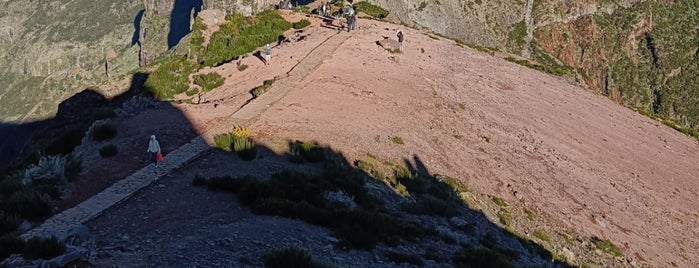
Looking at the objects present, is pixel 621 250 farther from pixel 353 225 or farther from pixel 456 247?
pixel 353 225

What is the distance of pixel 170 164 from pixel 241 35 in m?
26.9

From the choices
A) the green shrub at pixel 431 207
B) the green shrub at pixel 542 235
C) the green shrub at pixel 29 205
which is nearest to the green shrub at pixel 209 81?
the green shrub at pixel 431 207

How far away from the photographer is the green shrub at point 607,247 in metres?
25.3

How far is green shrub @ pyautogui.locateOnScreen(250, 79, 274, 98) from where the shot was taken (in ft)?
103

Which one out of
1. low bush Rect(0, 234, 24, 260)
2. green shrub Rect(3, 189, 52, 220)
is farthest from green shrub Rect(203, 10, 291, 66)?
low bush Rect(0, 234, 24, 260)

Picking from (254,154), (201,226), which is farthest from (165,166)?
(201,226)

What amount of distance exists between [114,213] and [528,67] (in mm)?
43977

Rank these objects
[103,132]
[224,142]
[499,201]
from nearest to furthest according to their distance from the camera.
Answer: [224,142]
[103,132]
[499,201]

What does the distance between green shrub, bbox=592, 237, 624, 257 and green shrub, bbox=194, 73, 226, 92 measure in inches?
845

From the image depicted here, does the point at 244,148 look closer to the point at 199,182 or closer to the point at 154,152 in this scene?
the point at 154,152

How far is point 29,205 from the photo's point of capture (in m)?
17.3

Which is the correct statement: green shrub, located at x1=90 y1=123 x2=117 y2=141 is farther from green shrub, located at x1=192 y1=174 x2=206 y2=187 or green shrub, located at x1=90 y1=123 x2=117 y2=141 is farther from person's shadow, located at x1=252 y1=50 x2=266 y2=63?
person's shadow, located at x1=252 y1=50 x2=266 y2=63

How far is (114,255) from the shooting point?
14375 millimetres

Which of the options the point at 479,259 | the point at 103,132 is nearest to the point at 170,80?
the point at 103,132
